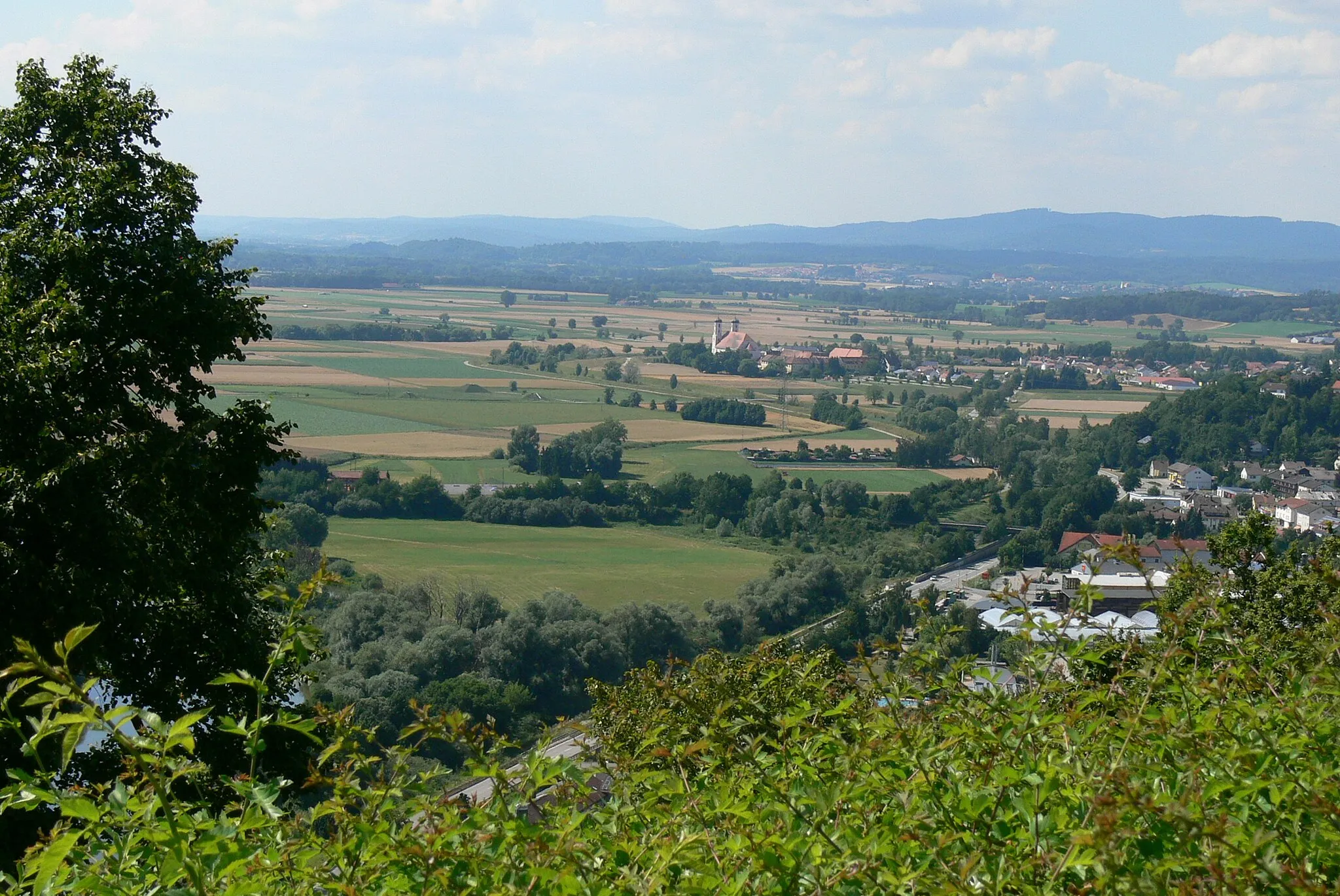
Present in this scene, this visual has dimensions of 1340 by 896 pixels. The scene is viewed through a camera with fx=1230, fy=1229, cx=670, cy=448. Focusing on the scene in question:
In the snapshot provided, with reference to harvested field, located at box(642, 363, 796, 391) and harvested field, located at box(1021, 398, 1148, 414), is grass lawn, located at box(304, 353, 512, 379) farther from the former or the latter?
harvested field, located at box(1021, 398, 1148, 414)

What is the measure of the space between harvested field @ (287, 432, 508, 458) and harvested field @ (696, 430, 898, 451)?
1034cm

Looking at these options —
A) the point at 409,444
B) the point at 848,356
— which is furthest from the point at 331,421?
the point at 848,356

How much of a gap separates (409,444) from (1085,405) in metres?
44.8

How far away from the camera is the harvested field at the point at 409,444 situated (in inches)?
1944

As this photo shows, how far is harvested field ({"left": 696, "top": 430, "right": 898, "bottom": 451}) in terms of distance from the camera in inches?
2308

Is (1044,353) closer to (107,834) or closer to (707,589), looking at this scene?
(707,589)

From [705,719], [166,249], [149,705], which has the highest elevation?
[166,249]

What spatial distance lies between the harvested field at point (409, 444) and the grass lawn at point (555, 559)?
8.81m

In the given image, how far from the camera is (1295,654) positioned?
17.3ft

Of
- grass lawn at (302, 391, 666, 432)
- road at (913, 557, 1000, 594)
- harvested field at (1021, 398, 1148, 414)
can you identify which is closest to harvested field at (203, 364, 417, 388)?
grass lawn at (302, 391, 666, 432)

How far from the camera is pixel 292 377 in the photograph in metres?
66.3

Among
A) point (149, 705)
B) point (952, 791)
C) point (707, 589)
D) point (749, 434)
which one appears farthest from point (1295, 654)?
point (749, 434)

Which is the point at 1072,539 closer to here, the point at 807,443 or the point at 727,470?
the point at 727,470

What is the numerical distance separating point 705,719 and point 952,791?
188cm
